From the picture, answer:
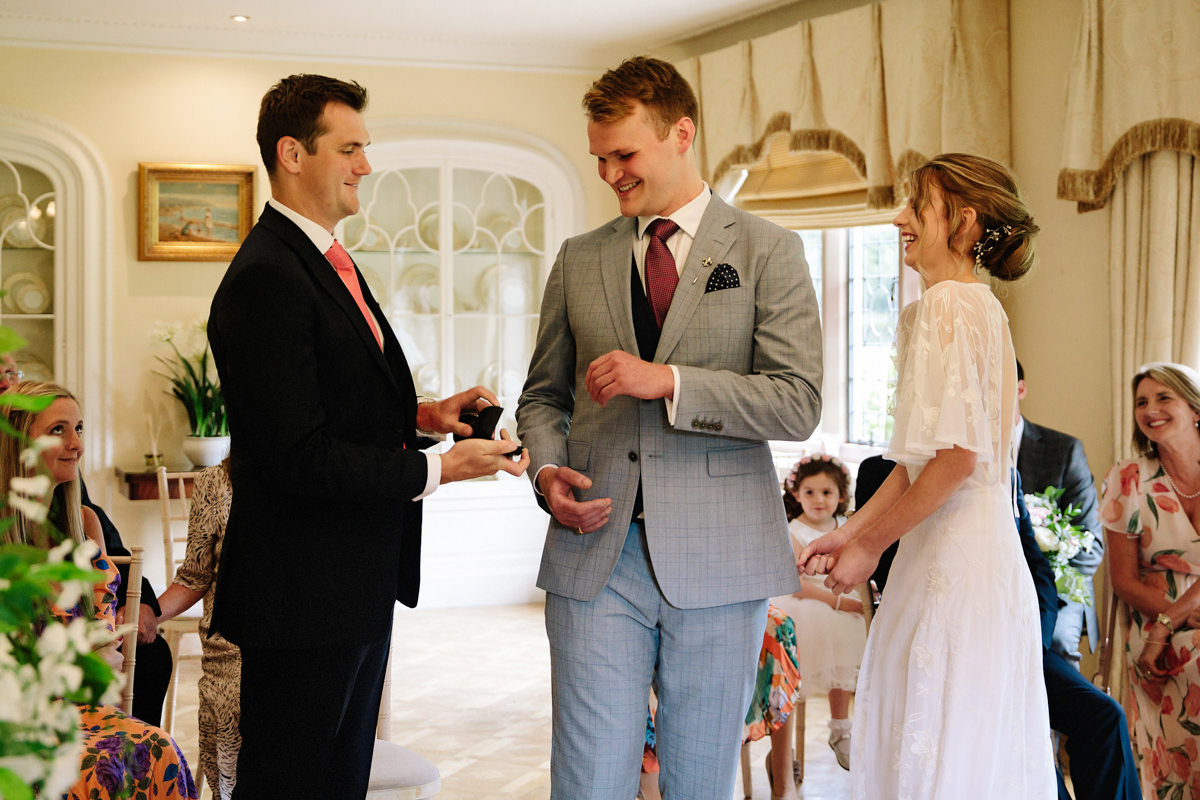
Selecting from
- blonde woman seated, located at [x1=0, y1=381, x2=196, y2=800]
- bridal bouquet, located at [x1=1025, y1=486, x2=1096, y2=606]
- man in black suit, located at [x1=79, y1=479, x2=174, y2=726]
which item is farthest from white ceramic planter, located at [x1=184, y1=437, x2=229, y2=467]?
bridal bouquet, located at [x1=1025, y1=486, x2=1096, y2=606]

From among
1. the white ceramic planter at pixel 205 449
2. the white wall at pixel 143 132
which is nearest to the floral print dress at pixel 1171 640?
the white ceramic planter at pixel 205 449

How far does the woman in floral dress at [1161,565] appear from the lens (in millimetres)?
2867

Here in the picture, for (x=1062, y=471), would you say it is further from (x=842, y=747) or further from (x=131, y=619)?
(x=131, y=619)

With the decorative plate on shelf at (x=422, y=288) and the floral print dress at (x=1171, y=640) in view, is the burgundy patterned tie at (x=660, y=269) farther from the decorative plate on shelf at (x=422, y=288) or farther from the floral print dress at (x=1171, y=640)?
the decorative plate on shelf at (x=422, y=288)

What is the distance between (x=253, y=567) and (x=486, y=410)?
517 millimetres

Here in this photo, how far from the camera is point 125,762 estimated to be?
80.4 inches

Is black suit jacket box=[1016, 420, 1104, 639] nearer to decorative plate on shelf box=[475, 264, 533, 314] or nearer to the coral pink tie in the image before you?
Answer: the coral pink tie

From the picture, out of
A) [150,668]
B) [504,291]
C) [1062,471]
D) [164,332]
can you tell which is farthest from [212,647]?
[504,291]

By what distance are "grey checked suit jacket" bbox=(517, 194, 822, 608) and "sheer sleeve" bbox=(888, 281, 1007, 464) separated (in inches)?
8.1

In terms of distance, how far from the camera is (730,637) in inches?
72.4

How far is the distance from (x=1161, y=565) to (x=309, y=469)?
8.12 feet

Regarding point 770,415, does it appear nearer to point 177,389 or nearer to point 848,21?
point 848,21

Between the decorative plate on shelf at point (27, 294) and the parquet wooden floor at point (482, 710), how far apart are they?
77.2 inches

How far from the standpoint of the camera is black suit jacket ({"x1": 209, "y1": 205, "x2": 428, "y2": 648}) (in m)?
1.57
